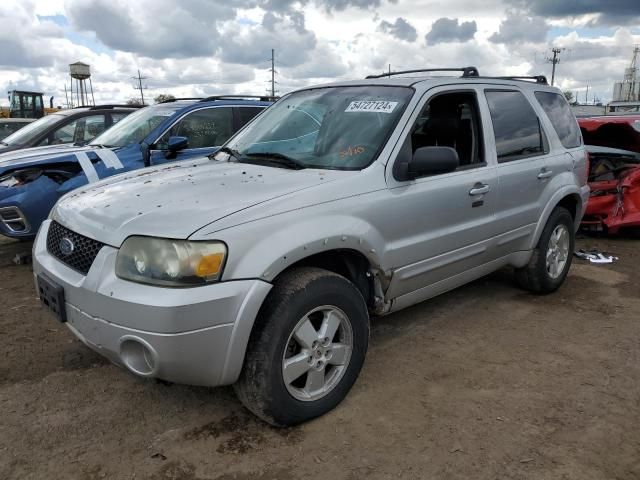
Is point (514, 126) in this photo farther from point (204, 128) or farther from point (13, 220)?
point (13, 220)

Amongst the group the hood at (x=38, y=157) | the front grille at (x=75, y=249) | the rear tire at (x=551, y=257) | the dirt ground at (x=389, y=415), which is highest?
the hood at (x=38, y=157)

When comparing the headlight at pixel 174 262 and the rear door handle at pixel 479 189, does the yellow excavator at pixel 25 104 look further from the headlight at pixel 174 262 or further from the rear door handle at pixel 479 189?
the headlight at pixel 174 262

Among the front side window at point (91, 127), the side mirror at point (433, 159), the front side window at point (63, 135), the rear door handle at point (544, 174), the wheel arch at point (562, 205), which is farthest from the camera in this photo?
the front side window at point (91, 127)

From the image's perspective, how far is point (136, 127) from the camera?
6.51 m

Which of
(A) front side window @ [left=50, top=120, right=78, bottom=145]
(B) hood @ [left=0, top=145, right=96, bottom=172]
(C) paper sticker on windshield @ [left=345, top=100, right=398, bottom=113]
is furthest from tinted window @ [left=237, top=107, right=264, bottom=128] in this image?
(C) paper sticker on windshield @ [left=345, top=100, right=398, bottom=113]

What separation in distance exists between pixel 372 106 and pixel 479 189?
94 centimetres

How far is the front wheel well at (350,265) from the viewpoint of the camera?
9.67 feet

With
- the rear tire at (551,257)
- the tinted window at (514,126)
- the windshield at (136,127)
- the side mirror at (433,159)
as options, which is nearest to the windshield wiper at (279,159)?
the side mirror at (433,159)

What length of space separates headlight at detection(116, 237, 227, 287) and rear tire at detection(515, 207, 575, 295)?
3130 millimetres

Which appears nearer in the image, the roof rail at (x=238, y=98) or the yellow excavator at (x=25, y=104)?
the roof rail at (x=238, y=98)

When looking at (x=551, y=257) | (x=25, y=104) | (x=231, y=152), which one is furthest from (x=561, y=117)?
(x=25, y=104)

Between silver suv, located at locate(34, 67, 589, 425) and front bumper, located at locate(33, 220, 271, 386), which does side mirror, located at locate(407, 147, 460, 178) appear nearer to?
silver suv, located at locate(34, 67, 589, 425)

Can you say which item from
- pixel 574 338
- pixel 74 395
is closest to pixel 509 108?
pixel 574 338

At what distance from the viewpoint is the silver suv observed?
2.38 metres
